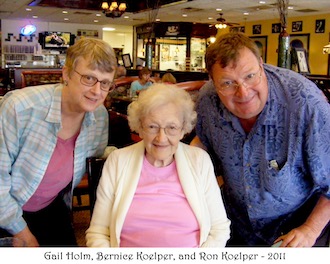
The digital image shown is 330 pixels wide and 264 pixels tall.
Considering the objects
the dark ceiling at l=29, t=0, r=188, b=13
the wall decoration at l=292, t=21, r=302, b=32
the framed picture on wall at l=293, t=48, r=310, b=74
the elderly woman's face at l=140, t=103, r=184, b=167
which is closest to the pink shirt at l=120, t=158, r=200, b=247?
the elderly woman's face at l=140, t=103, r=184, b=167

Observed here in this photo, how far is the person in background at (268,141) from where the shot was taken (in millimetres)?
1216

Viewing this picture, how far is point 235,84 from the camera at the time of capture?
1.21m

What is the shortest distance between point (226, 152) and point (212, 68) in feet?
1.00

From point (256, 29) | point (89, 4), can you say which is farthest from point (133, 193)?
point (256, 29)

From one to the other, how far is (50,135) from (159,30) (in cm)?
1253

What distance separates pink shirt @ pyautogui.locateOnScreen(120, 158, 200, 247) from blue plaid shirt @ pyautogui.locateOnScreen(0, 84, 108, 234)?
0.31 m

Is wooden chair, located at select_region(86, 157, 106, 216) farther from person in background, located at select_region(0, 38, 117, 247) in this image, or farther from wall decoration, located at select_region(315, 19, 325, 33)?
wall decoration, located at select_region(315, 19, 325, 33)

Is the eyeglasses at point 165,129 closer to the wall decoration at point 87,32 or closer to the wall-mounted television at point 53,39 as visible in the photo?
the wall-mounted television at point 53,39

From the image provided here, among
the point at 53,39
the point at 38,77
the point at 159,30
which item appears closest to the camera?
the point at 38,77

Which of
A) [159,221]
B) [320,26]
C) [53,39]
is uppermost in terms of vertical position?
[320,26]

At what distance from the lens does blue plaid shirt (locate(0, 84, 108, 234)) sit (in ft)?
4.28

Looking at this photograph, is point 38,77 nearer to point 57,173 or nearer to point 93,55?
point 57,173
